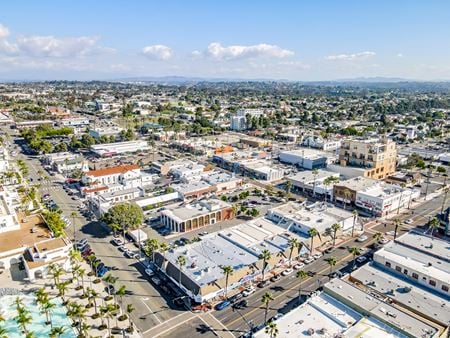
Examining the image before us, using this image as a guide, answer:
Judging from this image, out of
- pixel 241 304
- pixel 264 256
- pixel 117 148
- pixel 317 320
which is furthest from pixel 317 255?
pixel 117 148

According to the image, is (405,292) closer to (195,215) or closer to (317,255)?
(317,255)

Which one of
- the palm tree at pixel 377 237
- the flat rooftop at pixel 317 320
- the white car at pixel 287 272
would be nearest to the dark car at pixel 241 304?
the flat rooftop at pixel 317 320

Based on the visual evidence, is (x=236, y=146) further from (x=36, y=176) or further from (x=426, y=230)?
(x=426, y=230)

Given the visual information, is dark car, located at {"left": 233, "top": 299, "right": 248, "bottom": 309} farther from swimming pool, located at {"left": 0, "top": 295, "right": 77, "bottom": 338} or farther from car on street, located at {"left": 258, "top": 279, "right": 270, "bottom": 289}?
swimming pool, located at {"left": 0, "top": 295, "right": 77, "bottom": 338}

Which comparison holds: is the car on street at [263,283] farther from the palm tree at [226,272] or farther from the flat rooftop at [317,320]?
the flat rooftop at [317,320]

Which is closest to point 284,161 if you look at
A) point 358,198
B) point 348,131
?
point 358,198

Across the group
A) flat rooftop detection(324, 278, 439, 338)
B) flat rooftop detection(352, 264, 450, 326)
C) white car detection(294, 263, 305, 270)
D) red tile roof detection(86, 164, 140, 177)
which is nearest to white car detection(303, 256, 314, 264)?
white car detection(294, 263, 305, 270)
